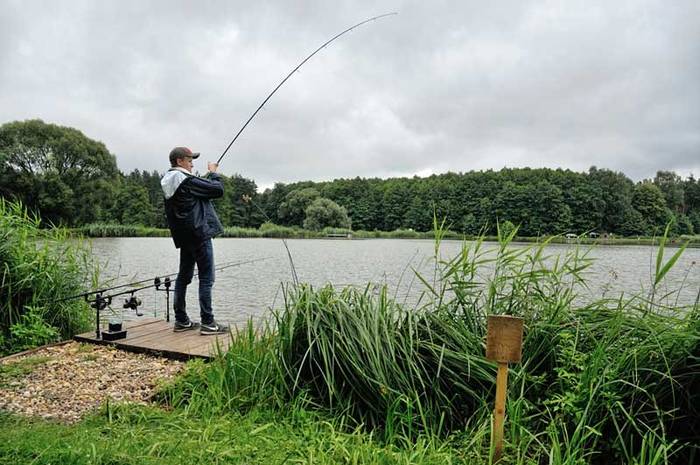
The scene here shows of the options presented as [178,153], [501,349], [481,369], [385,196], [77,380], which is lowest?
[77,380]

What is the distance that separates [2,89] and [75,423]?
29.2 metres

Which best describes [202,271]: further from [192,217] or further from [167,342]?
[167,342]

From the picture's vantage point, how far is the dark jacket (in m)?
4.18

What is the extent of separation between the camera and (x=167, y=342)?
13.8 ft

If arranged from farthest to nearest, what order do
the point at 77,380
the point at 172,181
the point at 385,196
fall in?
the point at 385,196
the point at 172,181
the point at 77,380

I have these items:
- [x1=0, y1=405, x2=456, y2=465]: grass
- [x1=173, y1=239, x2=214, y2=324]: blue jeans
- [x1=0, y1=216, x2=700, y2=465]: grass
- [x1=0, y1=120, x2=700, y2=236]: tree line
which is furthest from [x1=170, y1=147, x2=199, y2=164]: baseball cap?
[x1=0, y1=405, x2=456, y2=465]: grass

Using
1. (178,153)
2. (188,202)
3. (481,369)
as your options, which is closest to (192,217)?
(188,202)

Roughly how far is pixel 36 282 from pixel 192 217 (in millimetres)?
2032

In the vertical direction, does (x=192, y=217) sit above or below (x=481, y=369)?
above

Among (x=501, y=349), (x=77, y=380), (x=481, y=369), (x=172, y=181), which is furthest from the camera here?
(x=172, y=181)

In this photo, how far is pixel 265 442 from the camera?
2.28 metres

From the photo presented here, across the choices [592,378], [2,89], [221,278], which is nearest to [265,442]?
[592,378]

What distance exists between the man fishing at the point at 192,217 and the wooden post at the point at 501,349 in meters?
3.16

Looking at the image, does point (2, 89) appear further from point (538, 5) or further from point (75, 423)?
point (75, 423)
